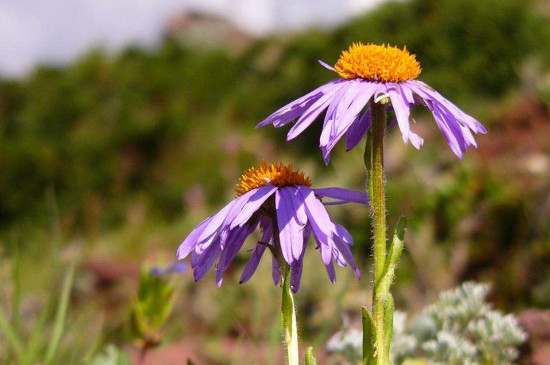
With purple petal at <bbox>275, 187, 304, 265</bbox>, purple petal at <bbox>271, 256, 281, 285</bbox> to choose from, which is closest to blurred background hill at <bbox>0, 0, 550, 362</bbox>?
purple petal at <bbox>271, 256, 281, 285</bbox>

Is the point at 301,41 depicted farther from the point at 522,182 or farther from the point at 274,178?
the point at 274,178

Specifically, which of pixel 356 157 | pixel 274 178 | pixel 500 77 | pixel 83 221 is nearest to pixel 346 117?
pixel 274 178

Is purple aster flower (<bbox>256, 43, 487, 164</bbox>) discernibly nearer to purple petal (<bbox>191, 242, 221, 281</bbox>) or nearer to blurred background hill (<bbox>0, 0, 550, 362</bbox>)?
purple petal (<bbox>191, 242, 221, 281</bbox>)

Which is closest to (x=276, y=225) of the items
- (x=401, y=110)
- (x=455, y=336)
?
(x=401, y=110)

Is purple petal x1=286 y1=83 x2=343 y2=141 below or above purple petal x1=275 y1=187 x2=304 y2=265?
below

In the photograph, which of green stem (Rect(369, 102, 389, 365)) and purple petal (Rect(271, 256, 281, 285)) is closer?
green stem (Rect(369, 102, 389, 365))

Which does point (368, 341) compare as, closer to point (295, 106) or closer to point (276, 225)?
point (276, 225)

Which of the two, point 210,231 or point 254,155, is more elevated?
point 254,155
